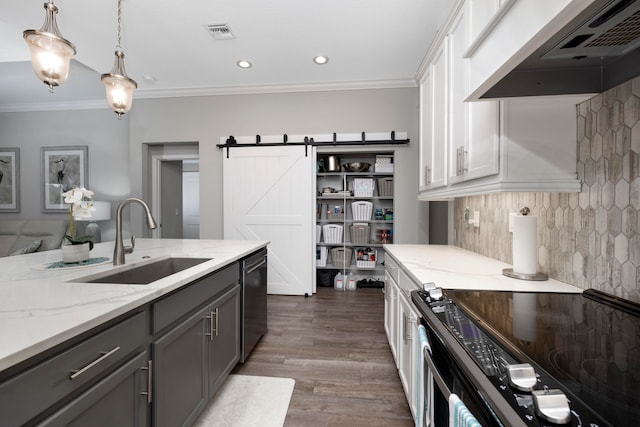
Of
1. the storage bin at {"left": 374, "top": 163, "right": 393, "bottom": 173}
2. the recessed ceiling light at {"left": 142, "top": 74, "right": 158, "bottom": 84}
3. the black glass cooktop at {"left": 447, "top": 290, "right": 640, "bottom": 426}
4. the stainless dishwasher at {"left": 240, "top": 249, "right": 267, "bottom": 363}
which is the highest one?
the recessed ceiling light at {"left": 142, "top": 74, "right": 158, "bottom": 84}

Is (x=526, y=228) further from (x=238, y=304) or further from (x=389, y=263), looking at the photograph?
(x=238, y=304)

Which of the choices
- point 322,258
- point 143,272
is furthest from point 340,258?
point 143,272

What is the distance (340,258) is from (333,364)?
7.29 ft

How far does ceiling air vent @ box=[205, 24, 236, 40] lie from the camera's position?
291 centimetres

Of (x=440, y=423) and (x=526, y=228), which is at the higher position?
(x=526, y=228)

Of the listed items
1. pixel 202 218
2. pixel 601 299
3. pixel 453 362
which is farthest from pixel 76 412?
pixel 202 218

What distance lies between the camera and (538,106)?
1370 mm

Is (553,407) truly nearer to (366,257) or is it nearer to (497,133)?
(497,133)

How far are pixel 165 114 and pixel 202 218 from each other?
1654 mm

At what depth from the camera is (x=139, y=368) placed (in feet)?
3.83

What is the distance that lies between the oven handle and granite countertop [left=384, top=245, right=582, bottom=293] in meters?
0.45

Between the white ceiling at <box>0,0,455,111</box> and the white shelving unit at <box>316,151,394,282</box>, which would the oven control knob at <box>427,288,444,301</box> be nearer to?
the white ceiling at <box>0,0,455,111</box>

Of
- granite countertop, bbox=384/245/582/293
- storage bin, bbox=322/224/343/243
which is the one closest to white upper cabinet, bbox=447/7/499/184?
granite countertop, bbox=384/245/582/293

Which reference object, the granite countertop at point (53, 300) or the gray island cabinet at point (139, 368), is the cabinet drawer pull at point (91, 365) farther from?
the granite countertop at point (53, 300)
